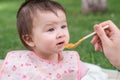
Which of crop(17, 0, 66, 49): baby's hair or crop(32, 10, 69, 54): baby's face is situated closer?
crop(32, 10, 69, 54): baby's face

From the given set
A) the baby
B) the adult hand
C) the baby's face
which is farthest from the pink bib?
the adult hand

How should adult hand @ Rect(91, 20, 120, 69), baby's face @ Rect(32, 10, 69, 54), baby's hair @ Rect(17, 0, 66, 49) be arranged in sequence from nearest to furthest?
adult hand @ Rect(91, 20, 120, 69) < baby's face @ Rect(32, 10, 69, 54) < baby's hair @ Rect(17, 0, 66, 49)

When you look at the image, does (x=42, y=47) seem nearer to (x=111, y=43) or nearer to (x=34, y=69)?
(x=34, y=69)

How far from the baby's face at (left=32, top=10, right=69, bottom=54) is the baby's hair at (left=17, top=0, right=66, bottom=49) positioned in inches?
1.3

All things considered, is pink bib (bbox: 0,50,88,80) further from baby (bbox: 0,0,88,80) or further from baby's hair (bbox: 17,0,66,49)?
baby's hair (bbox: 17,0,66,49)

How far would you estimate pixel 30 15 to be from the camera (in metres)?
3.03

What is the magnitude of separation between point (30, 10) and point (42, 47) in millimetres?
292

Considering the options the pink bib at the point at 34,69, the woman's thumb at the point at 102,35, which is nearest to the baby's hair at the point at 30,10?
the pink bib at the point at 34,69

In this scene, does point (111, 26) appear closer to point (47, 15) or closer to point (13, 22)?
point (47, 15)

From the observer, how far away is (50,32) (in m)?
2.92

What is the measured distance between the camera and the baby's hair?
119 inches

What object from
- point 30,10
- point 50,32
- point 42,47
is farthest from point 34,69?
point 30,10

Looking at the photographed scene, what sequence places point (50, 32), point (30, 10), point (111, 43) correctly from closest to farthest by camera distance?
point (111, 43)
point (50, 32)
point (30, 10)

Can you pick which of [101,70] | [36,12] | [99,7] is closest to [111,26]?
[36,12]
